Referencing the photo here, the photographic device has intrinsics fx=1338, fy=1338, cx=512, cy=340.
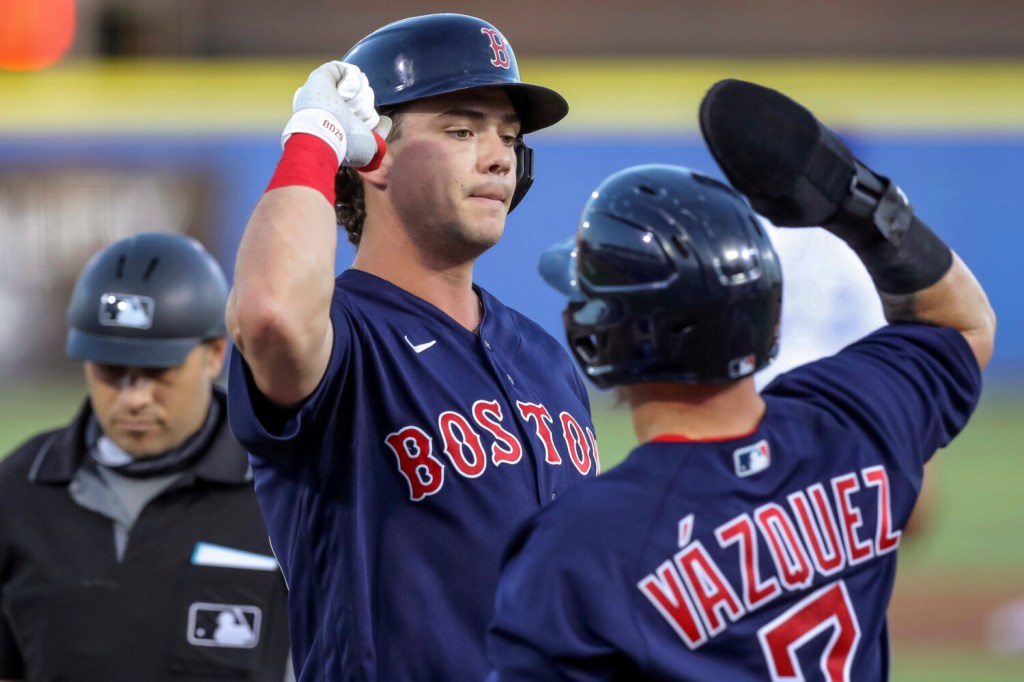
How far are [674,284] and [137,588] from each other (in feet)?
6.34

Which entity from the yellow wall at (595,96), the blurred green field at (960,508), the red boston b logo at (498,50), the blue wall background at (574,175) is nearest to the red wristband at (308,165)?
the red boston b logo at (498,50)

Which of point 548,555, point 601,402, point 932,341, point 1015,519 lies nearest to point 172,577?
point 548,555

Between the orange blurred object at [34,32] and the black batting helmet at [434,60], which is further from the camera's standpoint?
the orange blurred object at [34,32]

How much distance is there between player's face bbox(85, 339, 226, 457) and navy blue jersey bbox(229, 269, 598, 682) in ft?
3.39

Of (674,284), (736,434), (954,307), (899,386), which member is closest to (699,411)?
(736,434)

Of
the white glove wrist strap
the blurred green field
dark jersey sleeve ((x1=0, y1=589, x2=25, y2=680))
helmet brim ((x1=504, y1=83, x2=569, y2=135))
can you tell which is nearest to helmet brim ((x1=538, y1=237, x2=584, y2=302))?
helmet brim ((x1=504, y1=83, x2=569, y2=135))

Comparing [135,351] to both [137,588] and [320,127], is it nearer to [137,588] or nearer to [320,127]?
[137,588]

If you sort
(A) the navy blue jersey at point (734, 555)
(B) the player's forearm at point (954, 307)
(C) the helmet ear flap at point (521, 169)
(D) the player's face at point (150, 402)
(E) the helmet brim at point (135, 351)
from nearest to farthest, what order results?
(A) the navy blue jersey at point (734, 555) → (B) the player's forearm at point (954, 307) → (C) the helmet ear flap at point (521, 169) → (D) the player's face at point (150, 402) → (E) the helmet brim at point (135, 351)

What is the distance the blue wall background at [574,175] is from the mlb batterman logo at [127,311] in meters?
7.46

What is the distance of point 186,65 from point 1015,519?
783 centimetres

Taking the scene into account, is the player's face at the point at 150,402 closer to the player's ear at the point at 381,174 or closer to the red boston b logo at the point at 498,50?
the player's ear at the point at 381,174

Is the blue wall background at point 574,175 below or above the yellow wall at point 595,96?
below

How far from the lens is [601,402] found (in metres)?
12.0

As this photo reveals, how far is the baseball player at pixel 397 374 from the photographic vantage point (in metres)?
2.28
